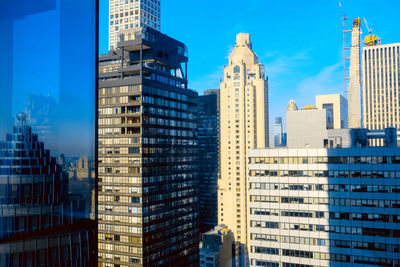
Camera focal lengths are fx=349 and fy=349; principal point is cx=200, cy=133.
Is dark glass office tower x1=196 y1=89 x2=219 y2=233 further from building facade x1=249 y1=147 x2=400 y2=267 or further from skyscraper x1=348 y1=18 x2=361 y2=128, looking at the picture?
building facade x1=249 y1=147 x2=400 y2=267

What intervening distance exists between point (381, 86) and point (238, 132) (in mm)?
30491

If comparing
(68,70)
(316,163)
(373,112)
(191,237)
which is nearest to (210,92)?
(373,112)

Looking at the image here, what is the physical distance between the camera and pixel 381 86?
6619cm

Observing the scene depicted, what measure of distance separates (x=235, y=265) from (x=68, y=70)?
5574cm

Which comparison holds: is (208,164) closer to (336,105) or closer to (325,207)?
(336,105)

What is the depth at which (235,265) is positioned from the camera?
5425cm

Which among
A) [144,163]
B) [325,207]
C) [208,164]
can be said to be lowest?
[325,207]

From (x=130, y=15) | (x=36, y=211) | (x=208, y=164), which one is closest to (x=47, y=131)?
(x=36, y=211)

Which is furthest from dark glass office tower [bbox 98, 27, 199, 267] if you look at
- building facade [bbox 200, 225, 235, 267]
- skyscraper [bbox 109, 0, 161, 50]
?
building facade [bbox 200, 225, 235, 267]

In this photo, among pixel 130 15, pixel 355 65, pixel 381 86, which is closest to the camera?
pixel 130 15

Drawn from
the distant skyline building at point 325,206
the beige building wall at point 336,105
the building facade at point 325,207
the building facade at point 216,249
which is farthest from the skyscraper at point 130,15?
the building facade at point 216,249

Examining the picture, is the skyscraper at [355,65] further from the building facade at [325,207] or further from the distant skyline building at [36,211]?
the distant skyline building at [36,211]

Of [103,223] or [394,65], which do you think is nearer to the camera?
[103,223]

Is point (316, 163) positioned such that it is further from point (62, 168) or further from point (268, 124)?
point (268, 124)
